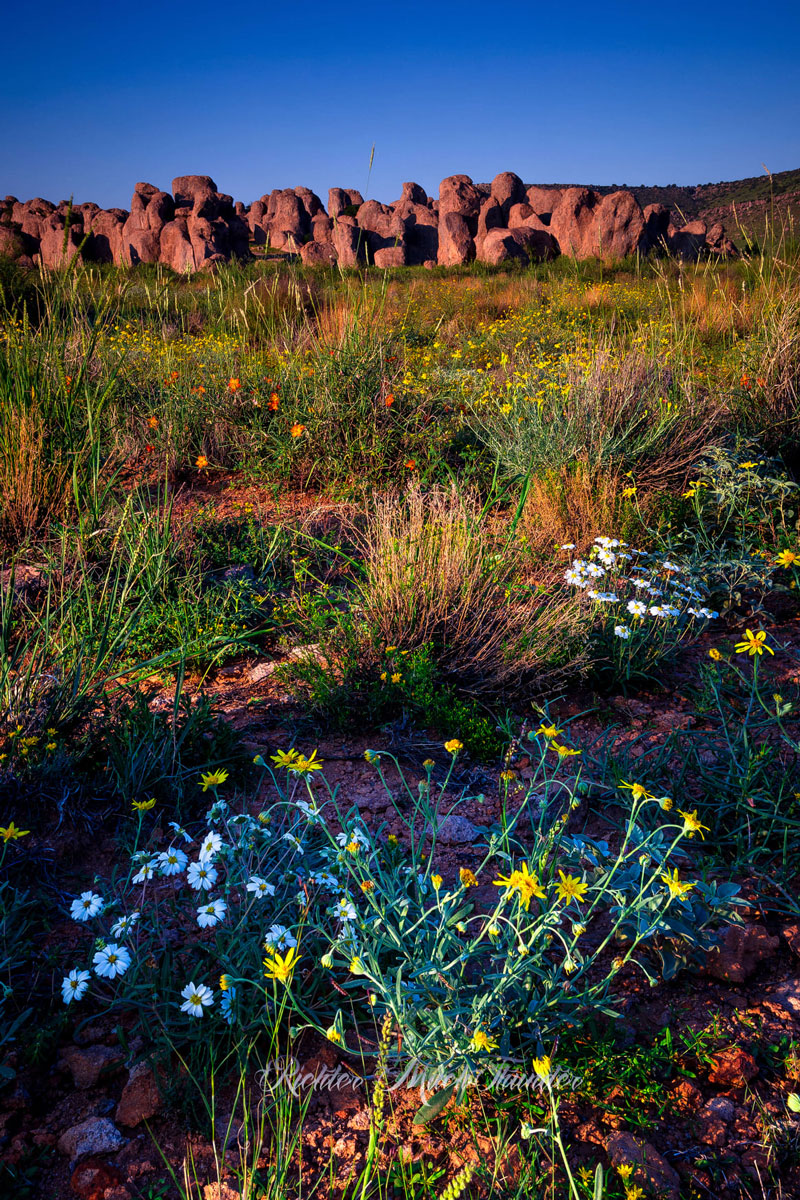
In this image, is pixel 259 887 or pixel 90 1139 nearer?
pixel 90 1139

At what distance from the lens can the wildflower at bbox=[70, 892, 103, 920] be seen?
1443 mm

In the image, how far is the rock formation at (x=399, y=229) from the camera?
83.7ft

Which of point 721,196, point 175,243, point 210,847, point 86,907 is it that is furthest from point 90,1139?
point 721,196

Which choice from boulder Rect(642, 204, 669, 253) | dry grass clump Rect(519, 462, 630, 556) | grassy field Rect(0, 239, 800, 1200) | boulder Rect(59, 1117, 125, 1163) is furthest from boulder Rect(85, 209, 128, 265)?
boulder Rect(59, 1117, 125, 1163)

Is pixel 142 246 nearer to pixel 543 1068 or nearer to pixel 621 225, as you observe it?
pixel 621 225

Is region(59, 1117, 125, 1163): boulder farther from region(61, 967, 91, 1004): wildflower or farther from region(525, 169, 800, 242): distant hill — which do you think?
region(525, 169, 800, 242): distant hill

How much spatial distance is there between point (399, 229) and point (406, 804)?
3322 cm

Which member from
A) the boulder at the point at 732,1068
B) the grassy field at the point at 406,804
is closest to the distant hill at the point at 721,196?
the grassy field at the point at 406,804

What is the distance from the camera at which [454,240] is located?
28406 mm

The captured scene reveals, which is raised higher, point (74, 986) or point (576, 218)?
point (576, 218)

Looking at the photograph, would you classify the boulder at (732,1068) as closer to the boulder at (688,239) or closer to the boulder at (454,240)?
the boulder at (688,239)

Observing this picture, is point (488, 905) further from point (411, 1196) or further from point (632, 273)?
point (632, 273)

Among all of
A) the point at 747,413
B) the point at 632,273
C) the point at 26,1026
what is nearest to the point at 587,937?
the point at 26,1026

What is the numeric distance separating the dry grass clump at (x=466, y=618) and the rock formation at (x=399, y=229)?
21.2m
